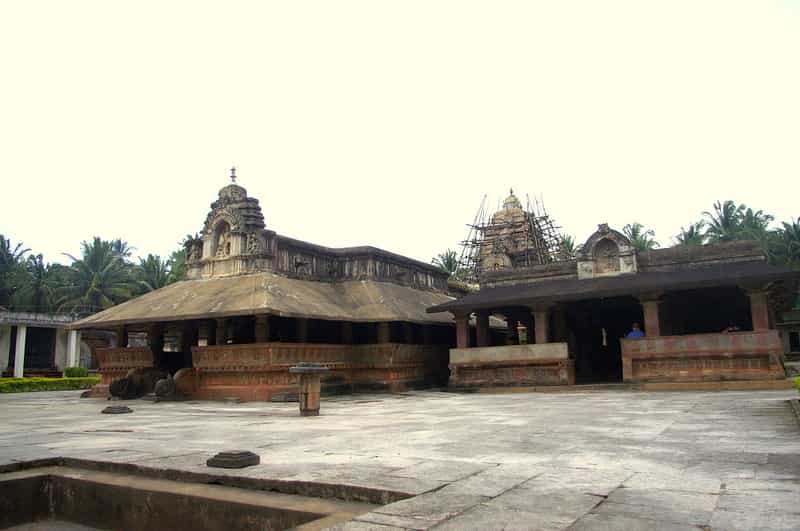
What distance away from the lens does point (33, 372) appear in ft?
153

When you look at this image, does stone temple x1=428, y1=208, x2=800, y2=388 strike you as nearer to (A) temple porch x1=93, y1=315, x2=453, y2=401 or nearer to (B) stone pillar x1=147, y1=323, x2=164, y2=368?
(A) temple porch x1=93, y1=315, x2=453, y2=401

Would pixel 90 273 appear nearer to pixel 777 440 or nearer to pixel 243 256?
pixel 243 256

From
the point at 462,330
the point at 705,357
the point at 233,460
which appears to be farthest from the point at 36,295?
the point at 233,460

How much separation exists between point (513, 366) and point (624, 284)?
4.85 meters

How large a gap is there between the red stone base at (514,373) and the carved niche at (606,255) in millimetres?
3993

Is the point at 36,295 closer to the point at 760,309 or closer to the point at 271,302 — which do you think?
the point at 271,302

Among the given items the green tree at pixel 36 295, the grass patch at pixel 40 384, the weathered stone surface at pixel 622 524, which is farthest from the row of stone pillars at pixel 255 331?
the green tree at pixel 36 295

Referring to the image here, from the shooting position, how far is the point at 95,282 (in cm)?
5219

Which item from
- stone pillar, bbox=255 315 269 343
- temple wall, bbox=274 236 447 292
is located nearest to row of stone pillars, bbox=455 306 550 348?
temple wall, bbox=274 236 447 292

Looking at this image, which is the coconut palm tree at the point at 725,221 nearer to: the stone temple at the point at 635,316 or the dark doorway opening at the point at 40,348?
the stone temple at the point at 635,316

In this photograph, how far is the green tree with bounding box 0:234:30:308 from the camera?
5445 centimetres

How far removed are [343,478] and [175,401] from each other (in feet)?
57.4

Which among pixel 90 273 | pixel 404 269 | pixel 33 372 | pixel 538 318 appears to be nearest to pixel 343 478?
pixel 538 318

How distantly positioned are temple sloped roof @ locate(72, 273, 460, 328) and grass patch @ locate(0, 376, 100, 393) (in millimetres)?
9078
